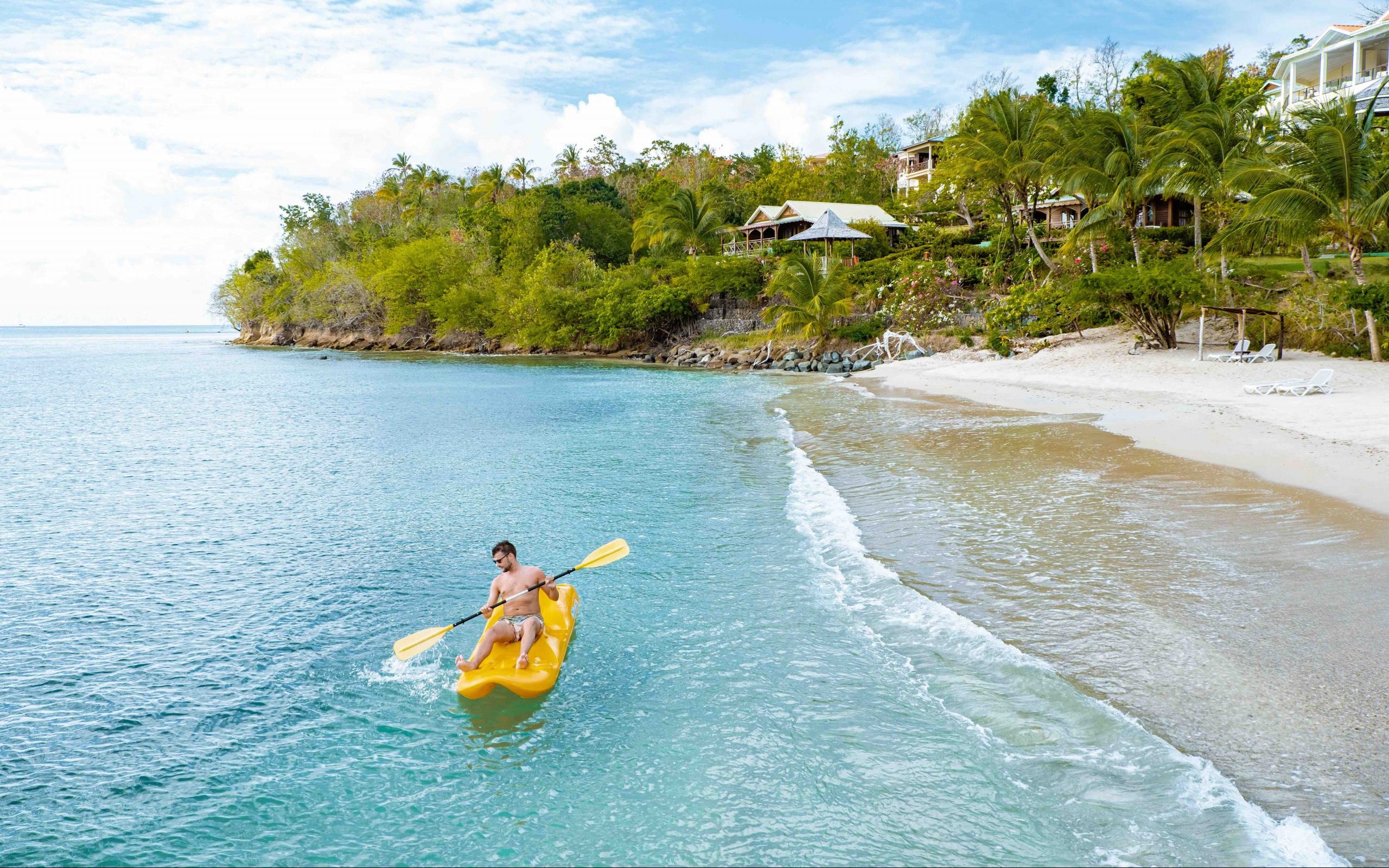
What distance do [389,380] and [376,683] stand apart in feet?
117

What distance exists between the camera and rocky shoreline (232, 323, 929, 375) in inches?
1601

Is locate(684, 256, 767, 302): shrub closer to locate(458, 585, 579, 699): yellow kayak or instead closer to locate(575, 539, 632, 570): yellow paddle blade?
locate(575, 539, 632, 570): yellow paddle blade

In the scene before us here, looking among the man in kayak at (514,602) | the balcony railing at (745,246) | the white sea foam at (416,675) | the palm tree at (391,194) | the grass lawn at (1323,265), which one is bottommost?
the white sea foam at (416,675)

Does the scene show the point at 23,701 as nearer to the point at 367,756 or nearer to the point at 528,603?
the point at 367,756

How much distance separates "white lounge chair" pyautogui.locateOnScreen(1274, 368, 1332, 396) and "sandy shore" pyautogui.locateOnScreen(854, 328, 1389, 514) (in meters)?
0.28

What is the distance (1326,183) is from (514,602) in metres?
23.1

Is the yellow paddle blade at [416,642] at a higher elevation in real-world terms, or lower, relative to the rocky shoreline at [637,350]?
lower

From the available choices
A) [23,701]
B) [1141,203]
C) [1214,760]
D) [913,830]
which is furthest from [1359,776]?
[1141,203]

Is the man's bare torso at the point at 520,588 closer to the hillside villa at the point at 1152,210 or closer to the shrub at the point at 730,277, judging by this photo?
the hillside villa at the point at 1152,210

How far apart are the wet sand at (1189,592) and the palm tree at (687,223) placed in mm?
43931

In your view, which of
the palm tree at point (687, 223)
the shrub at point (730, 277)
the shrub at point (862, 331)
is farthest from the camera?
the palm tree at point (687, 223)

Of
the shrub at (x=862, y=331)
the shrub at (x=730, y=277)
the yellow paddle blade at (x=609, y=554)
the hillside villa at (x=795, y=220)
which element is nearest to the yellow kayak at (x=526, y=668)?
the yellow paddle blade at (x=609, y=554)

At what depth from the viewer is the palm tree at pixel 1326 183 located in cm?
2081

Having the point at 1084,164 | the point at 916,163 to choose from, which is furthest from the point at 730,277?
the point at 916,163
